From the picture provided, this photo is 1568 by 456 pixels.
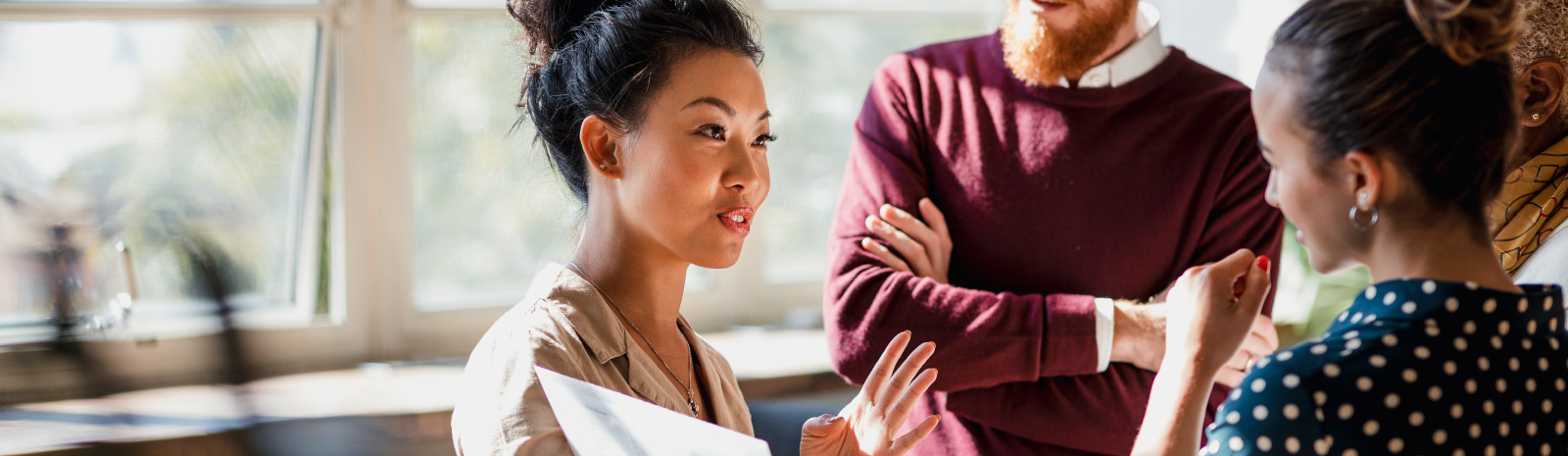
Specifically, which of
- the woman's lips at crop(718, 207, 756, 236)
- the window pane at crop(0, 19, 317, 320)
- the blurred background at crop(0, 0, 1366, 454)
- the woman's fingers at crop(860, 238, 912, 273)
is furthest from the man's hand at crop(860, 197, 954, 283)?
the window pane at crop(0, 19, 317, 320)

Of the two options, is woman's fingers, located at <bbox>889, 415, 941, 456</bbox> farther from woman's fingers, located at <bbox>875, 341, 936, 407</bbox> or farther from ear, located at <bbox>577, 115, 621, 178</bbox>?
ear, located at <bbox>577, 115, 621, 178</bbox>

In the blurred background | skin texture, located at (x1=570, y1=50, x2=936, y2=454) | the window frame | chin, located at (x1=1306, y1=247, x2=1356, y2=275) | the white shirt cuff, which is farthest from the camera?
the window frame

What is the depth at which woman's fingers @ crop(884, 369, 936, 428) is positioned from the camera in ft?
3.78

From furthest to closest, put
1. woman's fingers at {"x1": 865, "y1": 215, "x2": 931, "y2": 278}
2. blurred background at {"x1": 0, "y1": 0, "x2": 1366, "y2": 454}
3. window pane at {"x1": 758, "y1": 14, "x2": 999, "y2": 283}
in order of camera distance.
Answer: window pane at {"x1": 758, "y1": 14, "x2": 999, "y2": 283}, blurred background at {"x1": 0, "y1": 0, "x2": 1366, "y2": 454}, woman's fingers at {"x1": 865, "y1": 215, "x2": 931, "y2": 278}

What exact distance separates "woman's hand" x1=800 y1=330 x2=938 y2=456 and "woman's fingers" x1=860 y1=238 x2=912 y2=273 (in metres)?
0.40

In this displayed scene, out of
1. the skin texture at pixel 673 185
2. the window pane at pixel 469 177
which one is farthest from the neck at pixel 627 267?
the window pane at pixel 469 177

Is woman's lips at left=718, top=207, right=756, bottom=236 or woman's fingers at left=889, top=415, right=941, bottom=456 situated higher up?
woman's lips at left=718, top=207, right=756, bottom=236

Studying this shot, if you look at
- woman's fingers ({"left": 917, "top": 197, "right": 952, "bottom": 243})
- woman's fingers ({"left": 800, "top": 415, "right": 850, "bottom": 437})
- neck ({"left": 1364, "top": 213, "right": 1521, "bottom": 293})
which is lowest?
woman's fingers ({"left": 800, "top": 415, "right": 850, "bottom": 437})

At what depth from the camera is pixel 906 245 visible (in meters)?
1.61

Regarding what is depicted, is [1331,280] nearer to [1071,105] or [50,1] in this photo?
[1071,105]

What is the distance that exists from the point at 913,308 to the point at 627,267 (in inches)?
17.7

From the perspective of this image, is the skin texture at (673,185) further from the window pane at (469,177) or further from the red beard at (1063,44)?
the window pane at (469,177)

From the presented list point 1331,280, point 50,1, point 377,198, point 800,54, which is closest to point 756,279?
point 800,54

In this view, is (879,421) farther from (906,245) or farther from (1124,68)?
(1124,68)
